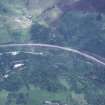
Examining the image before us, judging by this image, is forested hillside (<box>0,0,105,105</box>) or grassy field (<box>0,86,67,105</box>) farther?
forested hillside (<box>0,0,105,105</box>)

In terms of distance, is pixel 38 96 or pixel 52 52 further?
pixel 52 52

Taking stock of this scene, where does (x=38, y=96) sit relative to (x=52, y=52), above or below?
below

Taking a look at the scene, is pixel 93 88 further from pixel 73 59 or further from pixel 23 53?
pixel 23 53

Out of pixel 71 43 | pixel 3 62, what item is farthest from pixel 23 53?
pixel 71 43

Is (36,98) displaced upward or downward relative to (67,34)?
downward

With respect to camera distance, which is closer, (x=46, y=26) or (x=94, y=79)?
(x=94, y=79)

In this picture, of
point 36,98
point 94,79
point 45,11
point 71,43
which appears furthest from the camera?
point 45,11

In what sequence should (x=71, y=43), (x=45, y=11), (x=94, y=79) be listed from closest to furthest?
1. (x=94, y=79)
2. (x=71, y=43)
3. (x=45, y=11)

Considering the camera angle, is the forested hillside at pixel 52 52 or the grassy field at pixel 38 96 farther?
the forested hillside at pixel 52 52

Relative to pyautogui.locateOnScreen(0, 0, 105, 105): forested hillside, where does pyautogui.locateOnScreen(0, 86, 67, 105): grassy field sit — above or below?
below

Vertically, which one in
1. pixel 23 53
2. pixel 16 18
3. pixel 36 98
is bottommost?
pixel 36 98

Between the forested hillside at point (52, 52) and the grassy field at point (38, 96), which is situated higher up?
the forested hillside at point (52, 52)
